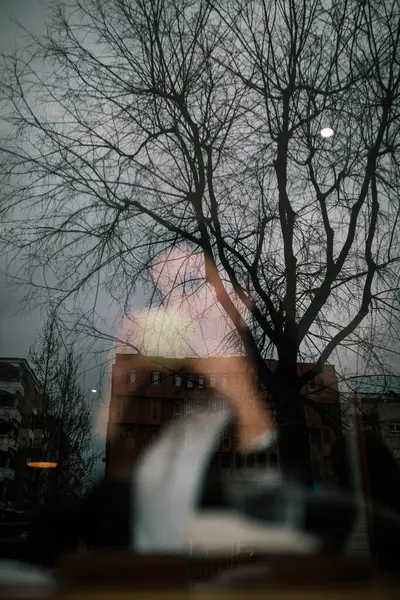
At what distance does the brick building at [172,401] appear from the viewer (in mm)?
1284

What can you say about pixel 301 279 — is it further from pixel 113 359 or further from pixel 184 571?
pixel 184 571

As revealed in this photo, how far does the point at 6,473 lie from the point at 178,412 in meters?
0.52

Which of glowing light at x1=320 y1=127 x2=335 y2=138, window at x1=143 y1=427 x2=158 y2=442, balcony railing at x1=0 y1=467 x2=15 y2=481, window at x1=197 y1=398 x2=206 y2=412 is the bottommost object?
balcony railing at x1=0 y1=467 x2=15 y2=481

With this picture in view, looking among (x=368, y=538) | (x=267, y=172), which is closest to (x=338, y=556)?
(x=368, y=538)

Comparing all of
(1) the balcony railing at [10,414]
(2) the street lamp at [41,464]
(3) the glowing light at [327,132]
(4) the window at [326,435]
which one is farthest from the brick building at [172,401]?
(3) the glowing light at [327,132]

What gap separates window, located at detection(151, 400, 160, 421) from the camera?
1.36 meters

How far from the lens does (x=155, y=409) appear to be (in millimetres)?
1392

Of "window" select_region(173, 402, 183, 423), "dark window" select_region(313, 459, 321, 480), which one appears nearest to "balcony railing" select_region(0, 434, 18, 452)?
"window" select_region(173, 402, 183, 423)

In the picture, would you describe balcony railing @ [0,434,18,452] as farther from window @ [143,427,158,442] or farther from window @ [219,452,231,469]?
window @ [219,452,231,469]

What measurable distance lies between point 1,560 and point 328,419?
1.16m

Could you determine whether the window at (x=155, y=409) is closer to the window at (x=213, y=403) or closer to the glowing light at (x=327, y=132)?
the window at (x=213, y=403)

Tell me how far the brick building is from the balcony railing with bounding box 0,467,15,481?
23cm

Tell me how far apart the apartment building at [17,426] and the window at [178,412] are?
0.39 meters

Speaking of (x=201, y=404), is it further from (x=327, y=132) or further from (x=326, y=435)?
(x=327, y=132)
